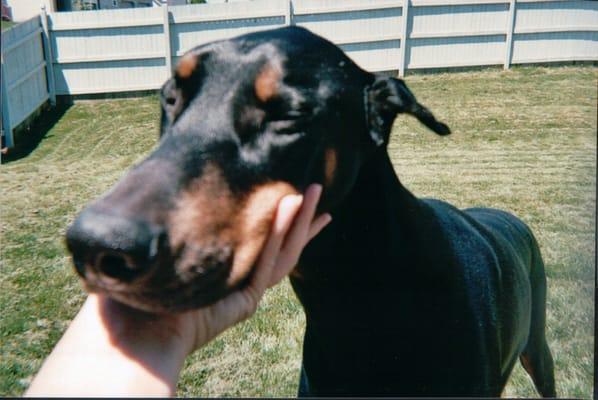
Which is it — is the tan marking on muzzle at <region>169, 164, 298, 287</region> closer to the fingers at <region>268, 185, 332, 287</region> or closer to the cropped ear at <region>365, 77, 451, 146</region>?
the fingers at <region>268, 185, 332, 287</region>

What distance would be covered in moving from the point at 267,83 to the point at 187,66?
194 mm

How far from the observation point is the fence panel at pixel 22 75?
1669 mm

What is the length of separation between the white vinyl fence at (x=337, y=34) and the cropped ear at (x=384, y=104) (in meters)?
0.43

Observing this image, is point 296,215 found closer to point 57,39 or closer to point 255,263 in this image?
point 255,263

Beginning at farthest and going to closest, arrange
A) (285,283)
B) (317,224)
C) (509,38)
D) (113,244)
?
(285,283) < (509,38) < (317,224) < (113,244)

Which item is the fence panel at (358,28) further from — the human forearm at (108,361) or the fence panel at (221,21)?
the human forearm at (108,361)

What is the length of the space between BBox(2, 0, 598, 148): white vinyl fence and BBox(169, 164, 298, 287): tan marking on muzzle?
2.83 ft

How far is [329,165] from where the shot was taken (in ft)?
3.95

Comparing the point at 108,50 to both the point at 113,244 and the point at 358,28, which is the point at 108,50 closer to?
the point at 358,28

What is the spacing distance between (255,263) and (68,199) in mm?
1679

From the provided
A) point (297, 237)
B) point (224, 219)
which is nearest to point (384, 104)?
point (297, 237)

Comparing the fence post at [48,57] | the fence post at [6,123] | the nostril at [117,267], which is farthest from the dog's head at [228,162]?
the fence post at [48,57]

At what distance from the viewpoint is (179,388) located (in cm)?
218

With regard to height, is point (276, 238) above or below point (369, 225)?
above
